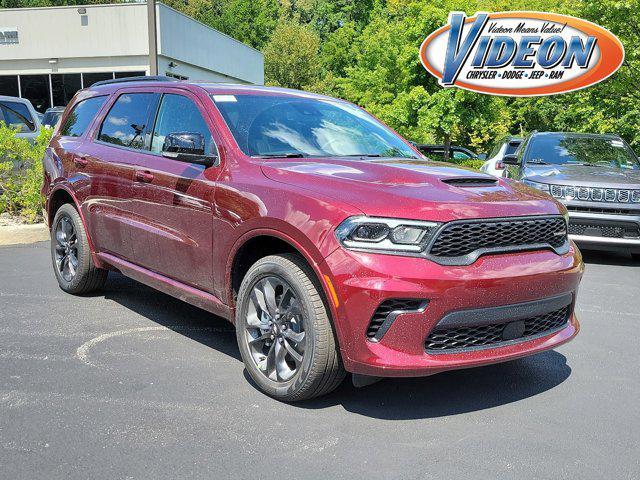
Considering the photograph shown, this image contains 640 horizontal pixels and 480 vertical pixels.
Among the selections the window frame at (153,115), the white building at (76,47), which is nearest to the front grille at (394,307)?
the window frame at (153,115)

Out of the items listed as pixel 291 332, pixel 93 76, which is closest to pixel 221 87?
pixel 291 332

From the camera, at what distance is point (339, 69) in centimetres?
5434

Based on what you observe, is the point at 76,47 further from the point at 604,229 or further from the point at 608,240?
the point at 608,240

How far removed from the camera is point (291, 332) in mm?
3734

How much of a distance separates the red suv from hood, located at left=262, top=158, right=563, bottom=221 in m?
0.01

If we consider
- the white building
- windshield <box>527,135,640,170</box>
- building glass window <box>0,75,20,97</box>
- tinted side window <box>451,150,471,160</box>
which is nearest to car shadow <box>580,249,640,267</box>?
windshield <box>527,135,640,170</box>

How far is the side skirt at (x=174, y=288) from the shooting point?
4.28 m

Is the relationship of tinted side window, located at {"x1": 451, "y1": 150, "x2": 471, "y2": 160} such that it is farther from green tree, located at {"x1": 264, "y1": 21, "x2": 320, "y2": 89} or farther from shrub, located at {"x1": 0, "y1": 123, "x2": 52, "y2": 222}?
green tree, located at {"x1": 264, "y1": 21, "x2": 320, "y2": 89}

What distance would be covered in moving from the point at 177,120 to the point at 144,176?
0.47 meters

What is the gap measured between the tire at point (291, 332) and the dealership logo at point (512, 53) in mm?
16025

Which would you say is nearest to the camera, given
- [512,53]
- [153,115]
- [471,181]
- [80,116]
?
[471,181]

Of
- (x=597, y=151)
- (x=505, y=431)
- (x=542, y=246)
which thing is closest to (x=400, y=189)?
(x=542, y=246)

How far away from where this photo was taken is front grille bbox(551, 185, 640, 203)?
830 centimetres

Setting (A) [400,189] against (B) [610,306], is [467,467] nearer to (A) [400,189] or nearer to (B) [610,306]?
(A) [400,189]
